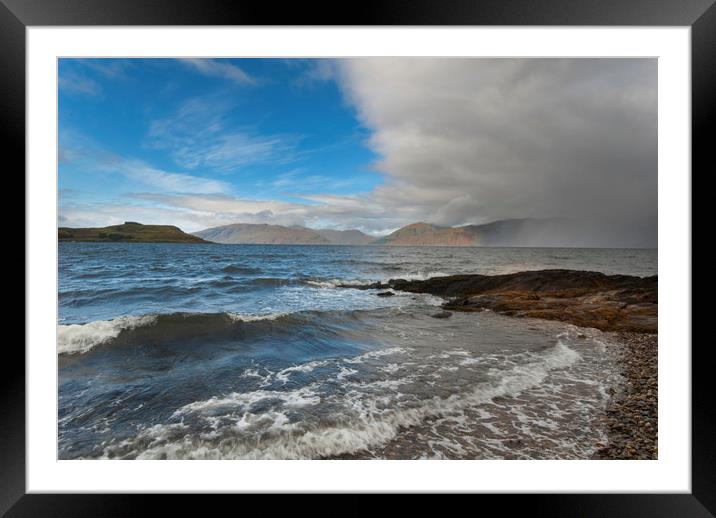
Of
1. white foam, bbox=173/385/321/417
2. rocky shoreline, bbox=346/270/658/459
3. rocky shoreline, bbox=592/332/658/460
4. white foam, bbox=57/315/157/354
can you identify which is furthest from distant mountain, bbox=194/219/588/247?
white foam, bbox=173/385/321/417

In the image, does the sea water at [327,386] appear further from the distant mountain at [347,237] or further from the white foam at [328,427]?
the distant mountain at [347,237]

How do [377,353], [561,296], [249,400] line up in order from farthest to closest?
[561,296]
[377,353]
[249,400]

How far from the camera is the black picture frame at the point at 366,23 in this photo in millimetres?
1278

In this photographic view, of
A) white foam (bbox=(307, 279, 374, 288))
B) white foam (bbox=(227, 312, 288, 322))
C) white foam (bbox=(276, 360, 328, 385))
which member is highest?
white foam (bbox=(307, 279, 374, 288))

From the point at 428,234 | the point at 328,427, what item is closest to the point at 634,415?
the point at 328,427

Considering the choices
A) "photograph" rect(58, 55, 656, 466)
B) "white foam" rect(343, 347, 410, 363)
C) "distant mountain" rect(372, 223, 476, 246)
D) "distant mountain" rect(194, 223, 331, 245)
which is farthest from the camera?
"distant mountain" rect(372, 223, 476, 246)

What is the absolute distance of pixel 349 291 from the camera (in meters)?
10.2

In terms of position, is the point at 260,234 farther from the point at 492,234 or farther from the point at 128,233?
the point at 492,234

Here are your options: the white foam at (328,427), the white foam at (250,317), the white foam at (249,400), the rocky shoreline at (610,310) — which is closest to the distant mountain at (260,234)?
the rocky shoreline at (610,310)

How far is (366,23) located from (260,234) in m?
21.1

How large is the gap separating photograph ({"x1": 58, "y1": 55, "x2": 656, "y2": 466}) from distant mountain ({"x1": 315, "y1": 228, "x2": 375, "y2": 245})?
2911mm

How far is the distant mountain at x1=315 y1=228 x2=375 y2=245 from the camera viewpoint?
17.6 metres

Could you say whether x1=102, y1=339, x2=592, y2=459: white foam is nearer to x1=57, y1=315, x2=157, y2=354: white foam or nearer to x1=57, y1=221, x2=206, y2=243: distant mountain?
x1=57, y1=315, x2=157, y2=354: white foam

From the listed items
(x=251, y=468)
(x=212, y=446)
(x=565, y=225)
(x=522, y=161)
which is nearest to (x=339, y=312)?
(x=212, y=446)
